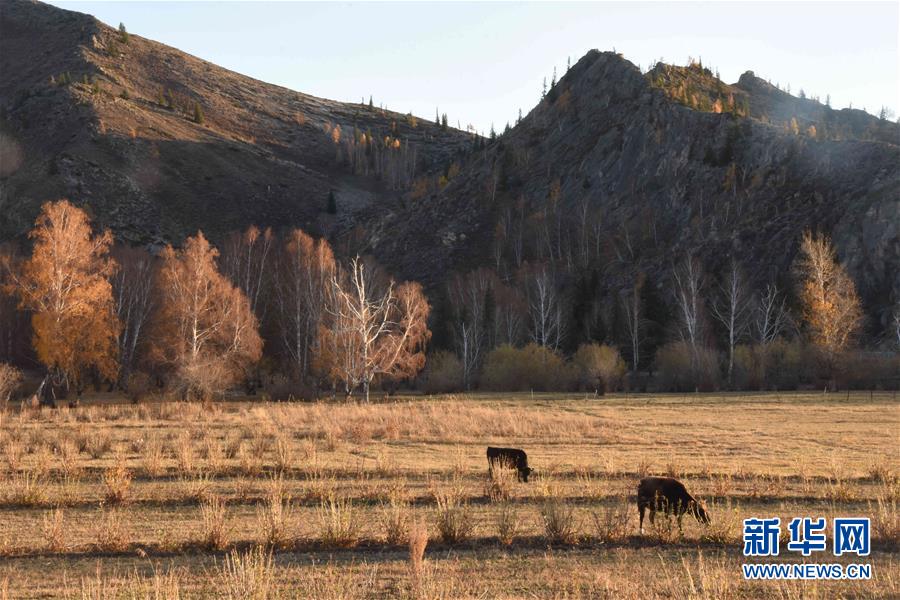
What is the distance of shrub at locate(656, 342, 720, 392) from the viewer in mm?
58875

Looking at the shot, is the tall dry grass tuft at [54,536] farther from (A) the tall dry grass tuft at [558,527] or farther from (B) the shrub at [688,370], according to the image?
(B) the shrub at [688,370]

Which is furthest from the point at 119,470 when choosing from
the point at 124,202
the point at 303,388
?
the point at 124,202

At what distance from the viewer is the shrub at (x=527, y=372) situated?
61.9m

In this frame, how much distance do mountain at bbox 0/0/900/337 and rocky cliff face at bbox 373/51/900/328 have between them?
31 cm

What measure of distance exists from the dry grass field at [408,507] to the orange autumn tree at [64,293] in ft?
55.3

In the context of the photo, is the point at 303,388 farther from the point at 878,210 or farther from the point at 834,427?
the point at 878,210

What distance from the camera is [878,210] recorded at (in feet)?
266

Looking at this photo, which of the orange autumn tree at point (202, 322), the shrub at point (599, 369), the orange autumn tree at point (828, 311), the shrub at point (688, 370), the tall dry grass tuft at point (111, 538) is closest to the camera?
the tall dry grass tuft at point (111, 538)

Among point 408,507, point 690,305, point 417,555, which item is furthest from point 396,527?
point 690,305

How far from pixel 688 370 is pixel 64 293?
157ft

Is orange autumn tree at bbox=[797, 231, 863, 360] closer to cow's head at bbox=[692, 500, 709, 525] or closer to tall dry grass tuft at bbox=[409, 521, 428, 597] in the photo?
cow's head at bbox=[692, 500, 709, 525]

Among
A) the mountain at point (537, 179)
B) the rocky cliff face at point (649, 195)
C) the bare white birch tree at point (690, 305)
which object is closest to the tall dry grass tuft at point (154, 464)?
the bare white birch tree at point (690, 305)

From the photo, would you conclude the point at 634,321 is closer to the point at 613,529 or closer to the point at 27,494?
the point at 613,529

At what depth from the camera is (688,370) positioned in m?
59.8
